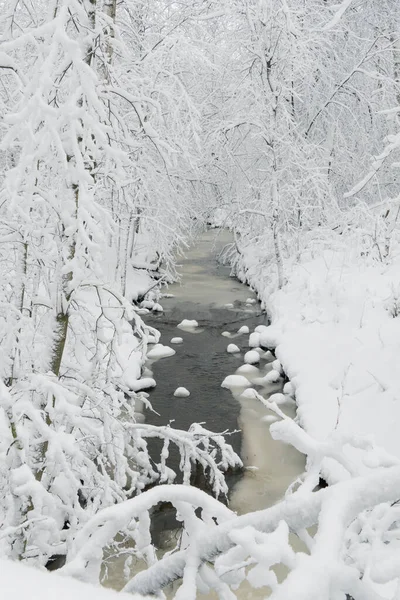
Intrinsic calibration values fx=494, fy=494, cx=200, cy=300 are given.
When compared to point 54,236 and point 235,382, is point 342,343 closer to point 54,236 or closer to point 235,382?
point 235,382

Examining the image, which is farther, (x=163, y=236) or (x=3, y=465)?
(x=163, y=236)

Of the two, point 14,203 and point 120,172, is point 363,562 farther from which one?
point 120,172

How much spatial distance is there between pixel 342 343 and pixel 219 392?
2315mm

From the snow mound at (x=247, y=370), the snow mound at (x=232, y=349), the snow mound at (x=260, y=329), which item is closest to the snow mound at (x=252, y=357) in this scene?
the snow mound at (x=247, y=370)

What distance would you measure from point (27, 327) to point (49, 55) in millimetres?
1969

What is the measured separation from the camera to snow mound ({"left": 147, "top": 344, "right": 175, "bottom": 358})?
10.3 metres

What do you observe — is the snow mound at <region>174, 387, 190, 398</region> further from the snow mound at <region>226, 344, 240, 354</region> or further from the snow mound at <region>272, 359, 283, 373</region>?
the snow mound at <region>226, 344, 240, 354</region>

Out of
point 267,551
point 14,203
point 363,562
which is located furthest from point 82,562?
point 14,203

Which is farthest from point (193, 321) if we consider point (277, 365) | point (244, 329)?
point (277, 365)

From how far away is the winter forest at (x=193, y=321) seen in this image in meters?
1.32

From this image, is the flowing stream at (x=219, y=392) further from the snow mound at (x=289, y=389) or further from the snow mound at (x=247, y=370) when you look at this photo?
the snow mound at (x=289, y=389)

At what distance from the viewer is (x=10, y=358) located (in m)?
3.68

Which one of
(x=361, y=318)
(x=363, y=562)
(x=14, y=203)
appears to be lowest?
(x=361, y=318)

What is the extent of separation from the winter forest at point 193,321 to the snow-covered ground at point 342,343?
48mm
